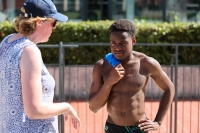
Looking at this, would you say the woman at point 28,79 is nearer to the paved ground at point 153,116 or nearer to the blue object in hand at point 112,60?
the blue object in hand at point 112,60

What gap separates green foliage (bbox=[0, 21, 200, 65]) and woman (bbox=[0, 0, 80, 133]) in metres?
6.80

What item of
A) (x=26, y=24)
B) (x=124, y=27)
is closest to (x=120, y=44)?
(x=124, y=27)

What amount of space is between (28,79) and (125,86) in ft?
3.79

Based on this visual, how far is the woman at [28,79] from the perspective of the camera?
2590 mm

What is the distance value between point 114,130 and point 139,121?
0.22 m

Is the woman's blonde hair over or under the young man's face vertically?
over

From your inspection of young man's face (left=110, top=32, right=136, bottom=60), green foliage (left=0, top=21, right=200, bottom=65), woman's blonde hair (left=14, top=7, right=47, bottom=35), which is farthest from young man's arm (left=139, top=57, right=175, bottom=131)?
green foliage (left=0, top=21, right=200, bottom=65)

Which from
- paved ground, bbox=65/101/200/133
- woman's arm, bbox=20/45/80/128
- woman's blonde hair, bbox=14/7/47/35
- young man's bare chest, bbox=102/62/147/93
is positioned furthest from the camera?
paved ground, bbox=65/101/200/133

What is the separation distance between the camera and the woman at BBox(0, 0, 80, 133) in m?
2.59

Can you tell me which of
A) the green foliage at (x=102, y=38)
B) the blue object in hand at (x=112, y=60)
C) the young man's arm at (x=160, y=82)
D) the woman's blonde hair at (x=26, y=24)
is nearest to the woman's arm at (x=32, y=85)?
the woman's blonde hair at (x=26, y=24)

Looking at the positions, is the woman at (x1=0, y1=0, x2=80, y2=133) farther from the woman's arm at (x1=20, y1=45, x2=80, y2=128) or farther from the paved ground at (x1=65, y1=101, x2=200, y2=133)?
the paved ground at (x1=65, y1=101, x2=200, y2=133)

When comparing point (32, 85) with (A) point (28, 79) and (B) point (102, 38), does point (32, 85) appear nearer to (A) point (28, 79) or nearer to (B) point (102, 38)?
(A) point (28, 79)

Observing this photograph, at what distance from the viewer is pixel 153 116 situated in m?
8.23

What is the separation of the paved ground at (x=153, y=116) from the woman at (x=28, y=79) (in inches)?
171
